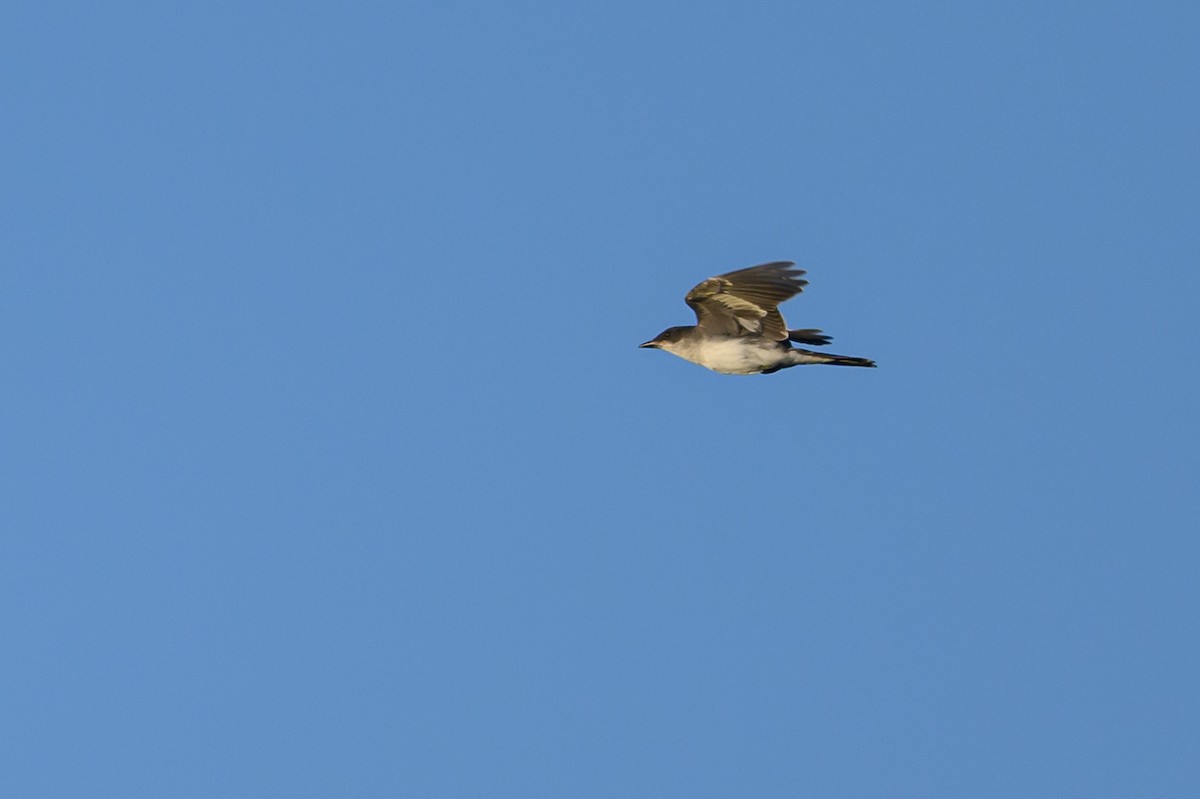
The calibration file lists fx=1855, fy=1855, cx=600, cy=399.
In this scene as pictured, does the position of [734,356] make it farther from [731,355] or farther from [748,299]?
[748,299]

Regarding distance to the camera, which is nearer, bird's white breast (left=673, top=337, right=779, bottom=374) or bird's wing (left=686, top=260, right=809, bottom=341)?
bird's wing (left=686, top=260, right=809, bottom=341)

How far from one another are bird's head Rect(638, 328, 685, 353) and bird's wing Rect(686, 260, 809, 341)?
26.0 inches

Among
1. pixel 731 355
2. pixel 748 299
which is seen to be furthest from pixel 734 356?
pixel 748 299

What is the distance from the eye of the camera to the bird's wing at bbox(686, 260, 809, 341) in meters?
30.0

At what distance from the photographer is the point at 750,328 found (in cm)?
3095

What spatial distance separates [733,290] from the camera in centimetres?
3039

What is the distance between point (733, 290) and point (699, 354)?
1.65 meters

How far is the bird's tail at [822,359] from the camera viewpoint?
3036 cm

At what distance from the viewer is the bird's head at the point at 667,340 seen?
32031 mm

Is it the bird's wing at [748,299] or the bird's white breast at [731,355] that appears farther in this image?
the bird's white breast at [731,355]

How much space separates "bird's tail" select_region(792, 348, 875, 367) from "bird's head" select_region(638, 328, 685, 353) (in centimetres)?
219

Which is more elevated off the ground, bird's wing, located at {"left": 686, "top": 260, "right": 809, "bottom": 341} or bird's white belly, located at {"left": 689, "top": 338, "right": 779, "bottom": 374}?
bird's wing, located at {"left": 686, "top": 260, "right": 809, "bottom": 341}

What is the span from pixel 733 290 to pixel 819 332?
1.69 metres

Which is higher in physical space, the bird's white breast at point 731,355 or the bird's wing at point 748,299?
the bird's wing at point 748,299
